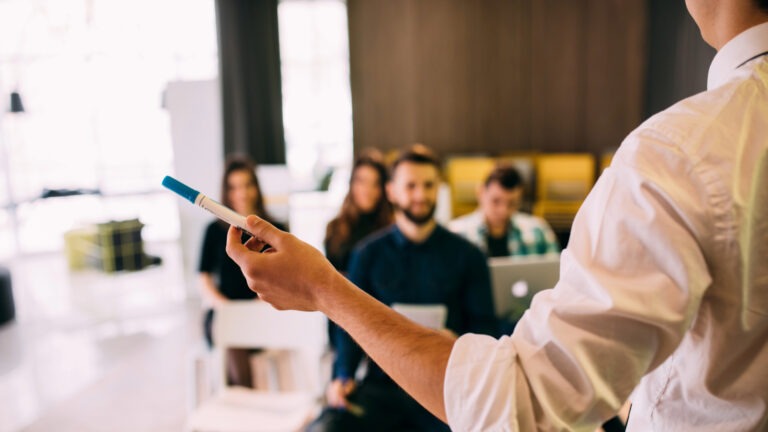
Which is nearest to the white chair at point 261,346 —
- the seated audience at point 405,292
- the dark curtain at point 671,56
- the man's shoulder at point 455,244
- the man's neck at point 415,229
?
the seated audience at point 405,292

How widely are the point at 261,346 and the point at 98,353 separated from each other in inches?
95.2

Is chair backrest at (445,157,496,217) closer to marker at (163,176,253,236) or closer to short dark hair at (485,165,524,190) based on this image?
short dark hair at (485,165,524,190)

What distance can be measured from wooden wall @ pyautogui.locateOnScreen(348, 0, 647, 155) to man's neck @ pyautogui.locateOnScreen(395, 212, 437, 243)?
540 centimetres

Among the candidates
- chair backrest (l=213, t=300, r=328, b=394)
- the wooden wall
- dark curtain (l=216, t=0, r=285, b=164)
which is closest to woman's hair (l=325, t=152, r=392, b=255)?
chair backrest (l=213, t=300, r=328, b=394)

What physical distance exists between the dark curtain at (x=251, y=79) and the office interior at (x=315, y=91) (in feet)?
0.06

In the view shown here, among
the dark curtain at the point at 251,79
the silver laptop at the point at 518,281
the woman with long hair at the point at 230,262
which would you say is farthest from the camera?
the dark curtain at the point at 251,79

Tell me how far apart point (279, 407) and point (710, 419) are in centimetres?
212

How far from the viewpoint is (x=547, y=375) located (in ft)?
1.89

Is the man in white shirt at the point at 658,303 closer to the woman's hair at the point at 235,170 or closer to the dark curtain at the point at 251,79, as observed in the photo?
the woman's hair at the point at 235,170

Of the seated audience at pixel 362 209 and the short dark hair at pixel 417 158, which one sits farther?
the seated audience at pixel 362 209

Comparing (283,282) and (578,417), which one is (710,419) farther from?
(283,282)

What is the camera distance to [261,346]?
2701 millimetres

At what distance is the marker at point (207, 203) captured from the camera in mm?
752

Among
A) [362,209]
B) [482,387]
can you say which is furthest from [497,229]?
[482,387]
